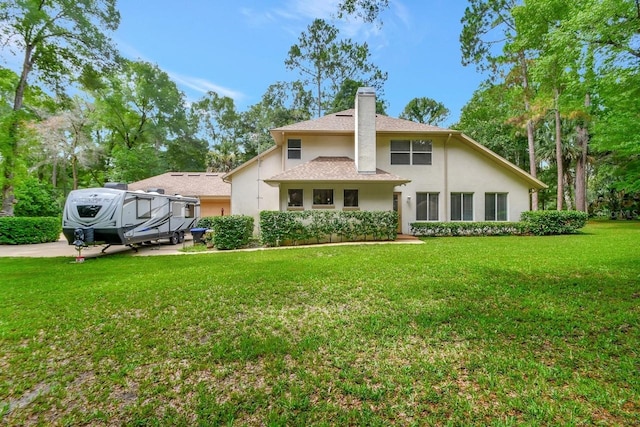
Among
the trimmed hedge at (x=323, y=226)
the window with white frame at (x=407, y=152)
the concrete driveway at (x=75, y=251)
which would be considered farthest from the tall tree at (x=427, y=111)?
the concrete driveway at (x=75, y=251)

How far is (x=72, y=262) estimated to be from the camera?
31.5 ft

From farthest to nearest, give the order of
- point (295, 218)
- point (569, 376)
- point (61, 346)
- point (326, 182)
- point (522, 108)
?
point (522, 108) < point (326, 182) < point (295, 218) < point (61, 346) < point (569, 376)

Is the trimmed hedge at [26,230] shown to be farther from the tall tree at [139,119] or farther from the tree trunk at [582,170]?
the tree trunk at [582,170]

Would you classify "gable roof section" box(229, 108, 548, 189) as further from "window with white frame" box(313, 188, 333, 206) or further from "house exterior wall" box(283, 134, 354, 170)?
"window with white frame" box(313, 188, 333, 206)

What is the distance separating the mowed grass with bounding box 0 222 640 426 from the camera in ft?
8.39

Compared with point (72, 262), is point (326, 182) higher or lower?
higher

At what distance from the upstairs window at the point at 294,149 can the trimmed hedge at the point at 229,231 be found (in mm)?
5200

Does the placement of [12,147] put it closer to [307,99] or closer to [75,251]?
[75,251]

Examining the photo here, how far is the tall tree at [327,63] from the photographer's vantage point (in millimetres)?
28547

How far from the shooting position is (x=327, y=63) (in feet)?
96.0

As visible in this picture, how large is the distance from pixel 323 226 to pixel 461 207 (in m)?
8.09

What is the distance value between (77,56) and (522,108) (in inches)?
1179

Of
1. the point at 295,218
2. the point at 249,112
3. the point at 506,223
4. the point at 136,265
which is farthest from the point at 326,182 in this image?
the point at 249,112

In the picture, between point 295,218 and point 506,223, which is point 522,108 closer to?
point 506,223
